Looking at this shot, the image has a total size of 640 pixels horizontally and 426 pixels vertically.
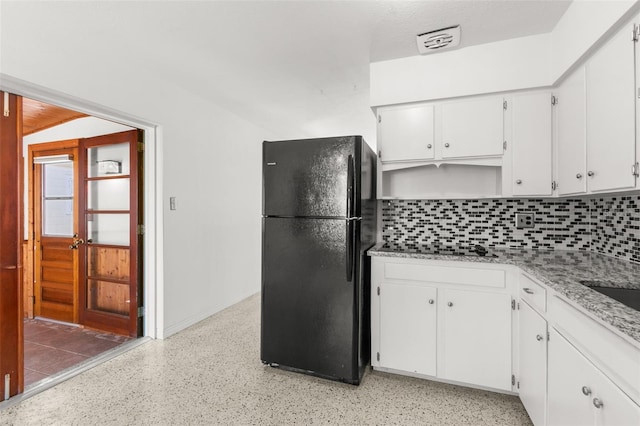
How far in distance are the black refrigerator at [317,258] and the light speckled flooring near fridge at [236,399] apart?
0.17 meters

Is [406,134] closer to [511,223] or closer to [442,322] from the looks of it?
[511,223]

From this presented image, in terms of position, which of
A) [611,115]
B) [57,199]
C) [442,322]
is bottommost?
[442,322]

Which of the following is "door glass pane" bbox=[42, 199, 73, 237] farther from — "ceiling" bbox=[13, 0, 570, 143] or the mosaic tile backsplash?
the mosaic tile backsplash

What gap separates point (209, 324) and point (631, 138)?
3.51 meters

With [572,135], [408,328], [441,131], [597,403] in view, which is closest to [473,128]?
[441,131]

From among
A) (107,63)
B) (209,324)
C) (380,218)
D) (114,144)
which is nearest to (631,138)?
(380,218)

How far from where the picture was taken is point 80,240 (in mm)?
3145

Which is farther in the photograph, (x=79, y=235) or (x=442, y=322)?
(x=79, y=235)

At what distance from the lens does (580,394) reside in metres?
1.14

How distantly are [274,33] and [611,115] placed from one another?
2.02m

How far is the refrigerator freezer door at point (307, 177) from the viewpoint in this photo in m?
2.10

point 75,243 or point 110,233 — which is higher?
point 110,233

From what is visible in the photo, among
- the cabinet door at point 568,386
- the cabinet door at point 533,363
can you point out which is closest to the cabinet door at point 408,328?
the cabinet door at point 533,363

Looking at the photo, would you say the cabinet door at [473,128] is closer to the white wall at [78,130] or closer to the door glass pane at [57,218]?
the white wall at [78,130]
